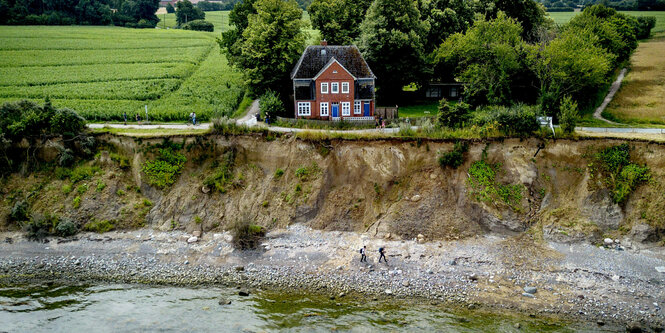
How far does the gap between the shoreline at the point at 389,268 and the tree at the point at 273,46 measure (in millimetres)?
19145

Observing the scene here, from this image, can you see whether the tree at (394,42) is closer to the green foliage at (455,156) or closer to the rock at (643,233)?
the green foliage at (455,156)

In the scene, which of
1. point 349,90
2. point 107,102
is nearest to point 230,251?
point 349,90

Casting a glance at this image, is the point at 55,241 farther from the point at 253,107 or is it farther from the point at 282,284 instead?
the point at 253,107

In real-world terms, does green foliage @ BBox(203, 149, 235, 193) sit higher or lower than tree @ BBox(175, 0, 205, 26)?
lower

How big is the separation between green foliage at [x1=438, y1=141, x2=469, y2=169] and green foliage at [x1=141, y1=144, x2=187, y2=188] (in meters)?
18.5

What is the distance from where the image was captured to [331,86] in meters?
43.4

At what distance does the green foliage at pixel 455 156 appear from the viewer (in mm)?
33188

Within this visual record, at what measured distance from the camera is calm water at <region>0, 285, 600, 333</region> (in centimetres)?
2359

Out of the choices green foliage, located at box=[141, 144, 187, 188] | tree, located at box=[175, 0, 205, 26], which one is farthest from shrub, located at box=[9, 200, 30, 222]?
tree, located at box=[175, 0, 205, 26]

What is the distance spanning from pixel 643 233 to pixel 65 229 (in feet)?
120

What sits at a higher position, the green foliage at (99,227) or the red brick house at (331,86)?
the red brick house at (331,86)

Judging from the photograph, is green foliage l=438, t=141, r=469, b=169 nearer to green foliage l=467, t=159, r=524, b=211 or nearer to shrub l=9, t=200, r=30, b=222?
green foliage l=467, t=159, r=524, b=211

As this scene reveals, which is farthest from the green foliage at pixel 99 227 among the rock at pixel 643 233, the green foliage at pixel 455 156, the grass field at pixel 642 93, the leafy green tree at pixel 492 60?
the grass field at pixel 642 93

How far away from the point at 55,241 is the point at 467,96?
114 feet
